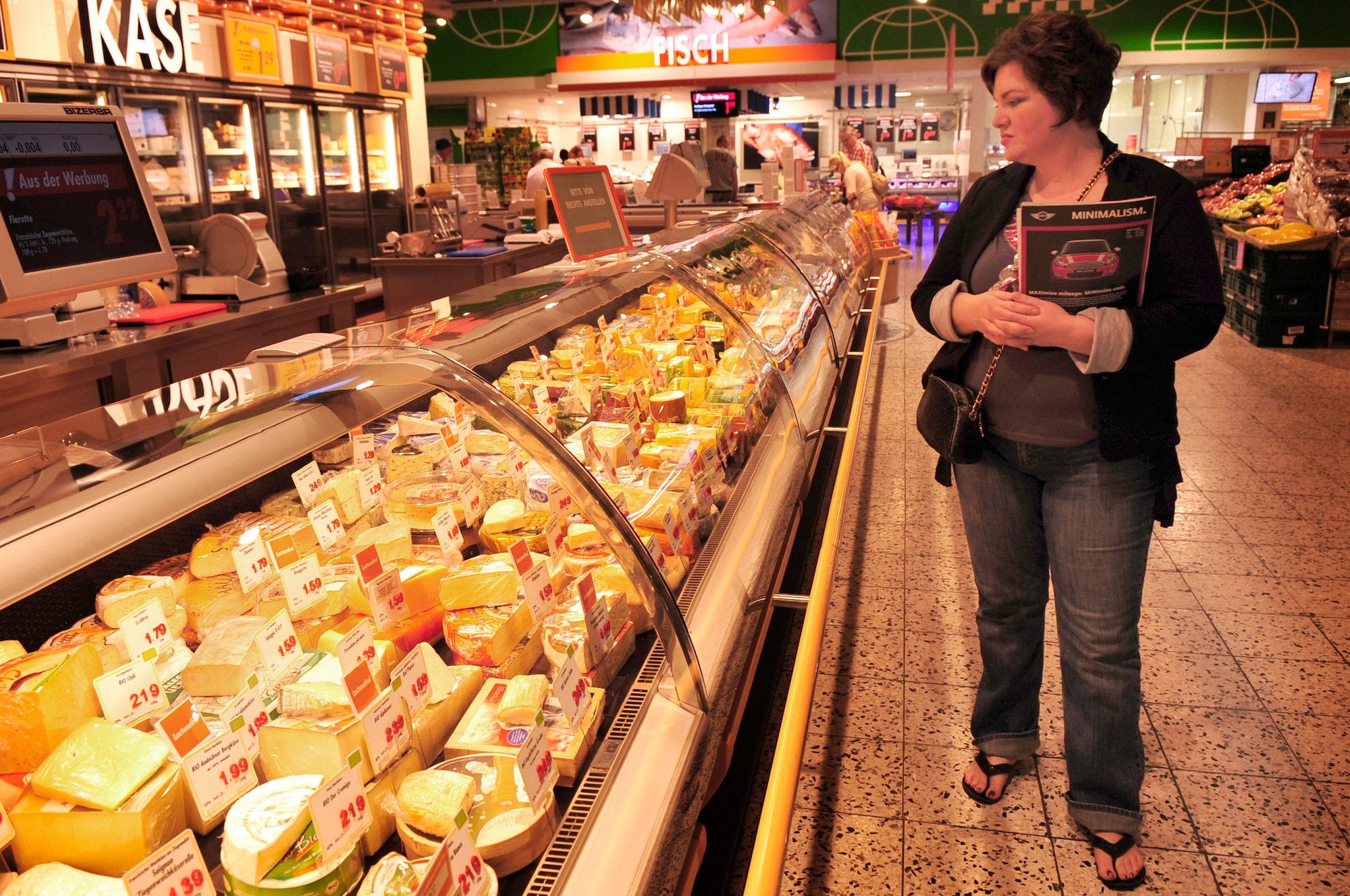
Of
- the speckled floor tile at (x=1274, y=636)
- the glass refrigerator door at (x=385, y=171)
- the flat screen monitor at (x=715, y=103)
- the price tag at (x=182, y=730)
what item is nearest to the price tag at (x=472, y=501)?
the price tag at (x=182, y=730)

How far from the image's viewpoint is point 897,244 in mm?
8234

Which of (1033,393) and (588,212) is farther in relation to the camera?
(588,212)

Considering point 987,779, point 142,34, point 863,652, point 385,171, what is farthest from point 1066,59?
point 385,171

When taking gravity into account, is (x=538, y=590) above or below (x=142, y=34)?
below

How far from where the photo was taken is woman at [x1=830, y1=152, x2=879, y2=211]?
773cm

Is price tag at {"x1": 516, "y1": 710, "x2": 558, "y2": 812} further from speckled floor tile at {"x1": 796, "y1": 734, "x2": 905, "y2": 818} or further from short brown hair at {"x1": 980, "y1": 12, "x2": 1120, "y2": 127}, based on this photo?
short brown hair at {"x1": 980, "y1": 12, "x2": 1120, "y2": 127}

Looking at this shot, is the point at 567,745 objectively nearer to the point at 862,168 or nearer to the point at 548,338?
the point at 548,338

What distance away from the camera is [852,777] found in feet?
7.88

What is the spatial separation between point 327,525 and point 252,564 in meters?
0.19

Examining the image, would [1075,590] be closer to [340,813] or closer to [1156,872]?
[1156,872]

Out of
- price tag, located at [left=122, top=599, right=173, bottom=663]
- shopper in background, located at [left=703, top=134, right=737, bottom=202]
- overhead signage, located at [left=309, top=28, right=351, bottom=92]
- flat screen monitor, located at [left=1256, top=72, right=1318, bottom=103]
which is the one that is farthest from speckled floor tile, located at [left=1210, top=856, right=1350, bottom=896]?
flat screen monitor, located at [left=1256, top=72, right=1318, bottom=103]

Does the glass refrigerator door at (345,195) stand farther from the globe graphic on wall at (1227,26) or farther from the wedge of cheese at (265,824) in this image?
the globe graphic on wall at (1227,26)

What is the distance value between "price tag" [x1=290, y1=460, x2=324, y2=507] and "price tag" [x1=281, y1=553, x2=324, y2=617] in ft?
0.81

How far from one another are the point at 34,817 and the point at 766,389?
2.22 metres
